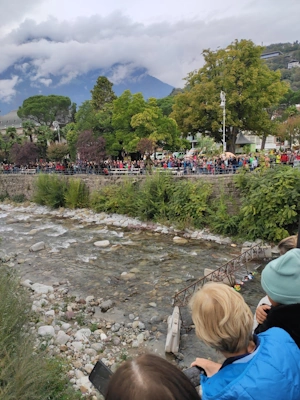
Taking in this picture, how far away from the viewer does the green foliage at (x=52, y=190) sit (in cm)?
2411

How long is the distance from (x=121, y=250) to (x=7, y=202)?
20.8 meters

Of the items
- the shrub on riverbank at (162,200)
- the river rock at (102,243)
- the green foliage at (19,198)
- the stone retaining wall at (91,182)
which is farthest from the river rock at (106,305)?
the green foliage at (19,198)

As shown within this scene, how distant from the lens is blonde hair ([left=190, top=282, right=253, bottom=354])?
1630 mm

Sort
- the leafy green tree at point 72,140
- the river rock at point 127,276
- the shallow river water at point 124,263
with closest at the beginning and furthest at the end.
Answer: the shallow river water at point 124,263
the river rock at point 127,276
the leafy green tree at point 72,140

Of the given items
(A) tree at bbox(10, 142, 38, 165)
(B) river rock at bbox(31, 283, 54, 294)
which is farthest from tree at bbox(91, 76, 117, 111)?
(B) river rock at bbox(31, 283, 54, 294)

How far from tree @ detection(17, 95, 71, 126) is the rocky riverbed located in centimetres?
A: 4427

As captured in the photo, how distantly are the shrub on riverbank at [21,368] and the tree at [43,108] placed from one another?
59.3 meters

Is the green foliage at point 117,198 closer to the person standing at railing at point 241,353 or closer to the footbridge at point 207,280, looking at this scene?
the footbridge at point 207,280

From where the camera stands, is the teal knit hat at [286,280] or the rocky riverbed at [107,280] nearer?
the teal knit hat at [286,280]

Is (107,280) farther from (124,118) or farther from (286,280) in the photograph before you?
(124,118)

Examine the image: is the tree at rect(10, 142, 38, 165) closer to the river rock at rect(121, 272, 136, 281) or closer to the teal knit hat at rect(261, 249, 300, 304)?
the river rock at rect(121, 272, 136, 281)

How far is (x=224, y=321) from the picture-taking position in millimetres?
1620

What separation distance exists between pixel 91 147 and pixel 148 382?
23744mm

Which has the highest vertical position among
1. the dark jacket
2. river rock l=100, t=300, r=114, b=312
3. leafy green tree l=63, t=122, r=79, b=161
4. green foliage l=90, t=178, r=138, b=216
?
leafy green tree l=63, t=122, r=79, b=161
